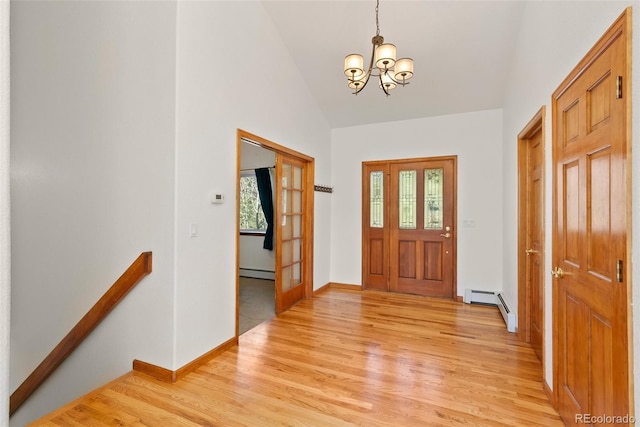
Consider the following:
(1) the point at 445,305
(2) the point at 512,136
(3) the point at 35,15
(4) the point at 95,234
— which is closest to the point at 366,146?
(2) the point at 512,136

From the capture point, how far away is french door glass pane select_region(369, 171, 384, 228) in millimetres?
4844

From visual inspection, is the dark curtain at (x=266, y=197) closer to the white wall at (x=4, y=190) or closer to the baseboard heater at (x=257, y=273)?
the baseboard heater at (x=257, y=273)

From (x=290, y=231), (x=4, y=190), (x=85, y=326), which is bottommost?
(x=85, y=326)

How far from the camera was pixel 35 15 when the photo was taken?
3.04 m

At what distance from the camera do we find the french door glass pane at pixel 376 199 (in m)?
4.84

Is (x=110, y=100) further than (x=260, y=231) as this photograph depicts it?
No

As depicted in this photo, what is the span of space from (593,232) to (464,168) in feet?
10.0

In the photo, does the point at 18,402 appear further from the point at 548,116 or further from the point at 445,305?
the point at 548,116

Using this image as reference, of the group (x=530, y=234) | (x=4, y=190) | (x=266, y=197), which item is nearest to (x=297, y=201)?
(x=266, y=197)

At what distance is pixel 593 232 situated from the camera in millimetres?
1451

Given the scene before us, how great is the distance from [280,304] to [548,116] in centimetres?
325

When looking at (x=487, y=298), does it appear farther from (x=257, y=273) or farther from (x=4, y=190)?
(x=4, y=190)

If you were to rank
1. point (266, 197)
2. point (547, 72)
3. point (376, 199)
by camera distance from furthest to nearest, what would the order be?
1. point (266, 197)
2. point (376, 199)
3. point (547, 72)

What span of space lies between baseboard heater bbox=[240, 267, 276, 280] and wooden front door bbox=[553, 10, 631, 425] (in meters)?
4.59
